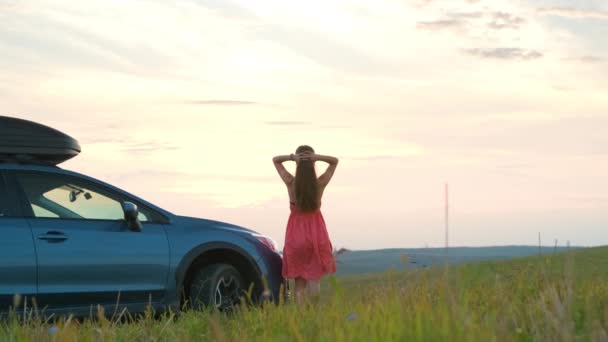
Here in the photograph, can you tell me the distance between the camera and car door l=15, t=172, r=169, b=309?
9219 millimetres

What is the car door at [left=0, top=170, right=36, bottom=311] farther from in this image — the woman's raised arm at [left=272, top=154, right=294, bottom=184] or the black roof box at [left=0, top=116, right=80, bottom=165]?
the woman's raised arm at [left=272, top=154, right=294, bottom=184]

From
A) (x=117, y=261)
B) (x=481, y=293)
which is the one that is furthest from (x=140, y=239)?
(x=481, y=293)

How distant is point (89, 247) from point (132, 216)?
513 millimetres

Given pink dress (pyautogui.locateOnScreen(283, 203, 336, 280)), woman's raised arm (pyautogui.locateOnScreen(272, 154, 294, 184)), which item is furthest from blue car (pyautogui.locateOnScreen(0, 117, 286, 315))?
woman's raised arm (pyautogui.locateOnScreen(272, 154, 294, 184))

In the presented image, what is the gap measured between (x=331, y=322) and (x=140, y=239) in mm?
5102

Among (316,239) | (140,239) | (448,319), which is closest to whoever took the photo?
(448,319)

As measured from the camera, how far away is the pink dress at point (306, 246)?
36.4ft

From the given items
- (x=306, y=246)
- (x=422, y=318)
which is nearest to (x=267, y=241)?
(x=306, y=246)

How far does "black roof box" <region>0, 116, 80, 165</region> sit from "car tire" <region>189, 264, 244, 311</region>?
1898mm

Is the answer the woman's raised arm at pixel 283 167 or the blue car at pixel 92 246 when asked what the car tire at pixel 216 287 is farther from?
the woman's raised arm at pixel 283 167

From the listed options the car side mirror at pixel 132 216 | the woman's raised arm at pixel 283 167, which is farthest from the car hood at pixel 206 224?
the woman's raised arm at pixel 283 167

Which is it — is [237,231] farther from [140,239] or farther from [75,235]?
[75,235]

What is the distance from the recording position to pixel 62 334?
4.54 m

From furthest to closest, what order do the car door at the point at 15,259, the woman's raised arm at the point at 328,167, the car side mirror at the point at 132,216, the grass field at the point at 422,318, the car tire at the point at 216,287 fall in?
the woman's raised arm at the point at 328,167 → the car tire at the point at 216,287 → the car side mirror at the point at 132,216 → the car door at the point at 15,259 → the grass field at the point at 422,318
